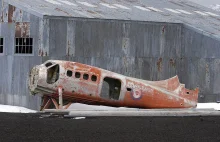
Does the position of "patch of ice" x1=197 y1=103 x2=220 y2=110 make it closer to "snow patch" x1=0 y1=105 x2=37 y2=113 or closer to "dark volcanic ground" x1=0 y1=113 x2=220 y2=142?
"dark volcanic ground" x1=0 y1=113 x2=220 y2=142

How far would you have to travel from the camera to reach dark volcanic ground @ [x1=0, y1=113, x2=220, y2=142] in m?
19.2

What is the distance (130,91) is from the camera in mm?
31984

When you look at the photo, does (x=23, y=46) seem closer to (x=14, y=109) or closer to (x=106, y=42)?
(x=14, y=109)

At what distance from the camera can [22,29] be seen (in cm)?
3588

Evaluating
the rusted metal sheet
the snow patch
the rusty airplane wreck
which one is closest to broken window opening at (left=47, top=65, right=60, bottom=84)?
the rusty airplane wreck

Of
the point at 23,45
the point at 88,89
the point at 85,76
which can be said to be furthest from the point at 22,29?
the point at 88,89

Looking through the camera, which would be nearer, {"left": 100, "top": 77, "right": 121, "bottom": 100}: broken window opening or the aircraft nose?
the aircraft nose

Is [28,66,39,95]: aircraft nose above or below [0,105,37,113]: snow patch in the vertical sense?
above

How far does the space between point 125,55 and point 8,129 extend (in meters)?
16.8

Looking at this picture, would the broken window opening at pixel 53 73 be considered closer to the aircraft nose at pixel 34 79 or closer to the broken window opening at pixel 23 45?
the aircraft nose at pixel 34 79

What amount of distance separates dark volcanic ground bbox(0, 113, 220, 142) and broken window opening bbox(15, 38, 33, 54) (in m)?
9.37

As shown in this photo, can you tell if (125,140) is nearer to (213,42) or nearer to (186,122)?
(186,122)

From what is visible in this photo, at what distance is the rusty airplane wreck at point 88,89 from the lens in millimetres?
31203

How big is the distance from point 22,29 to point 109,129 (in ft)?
50.1
